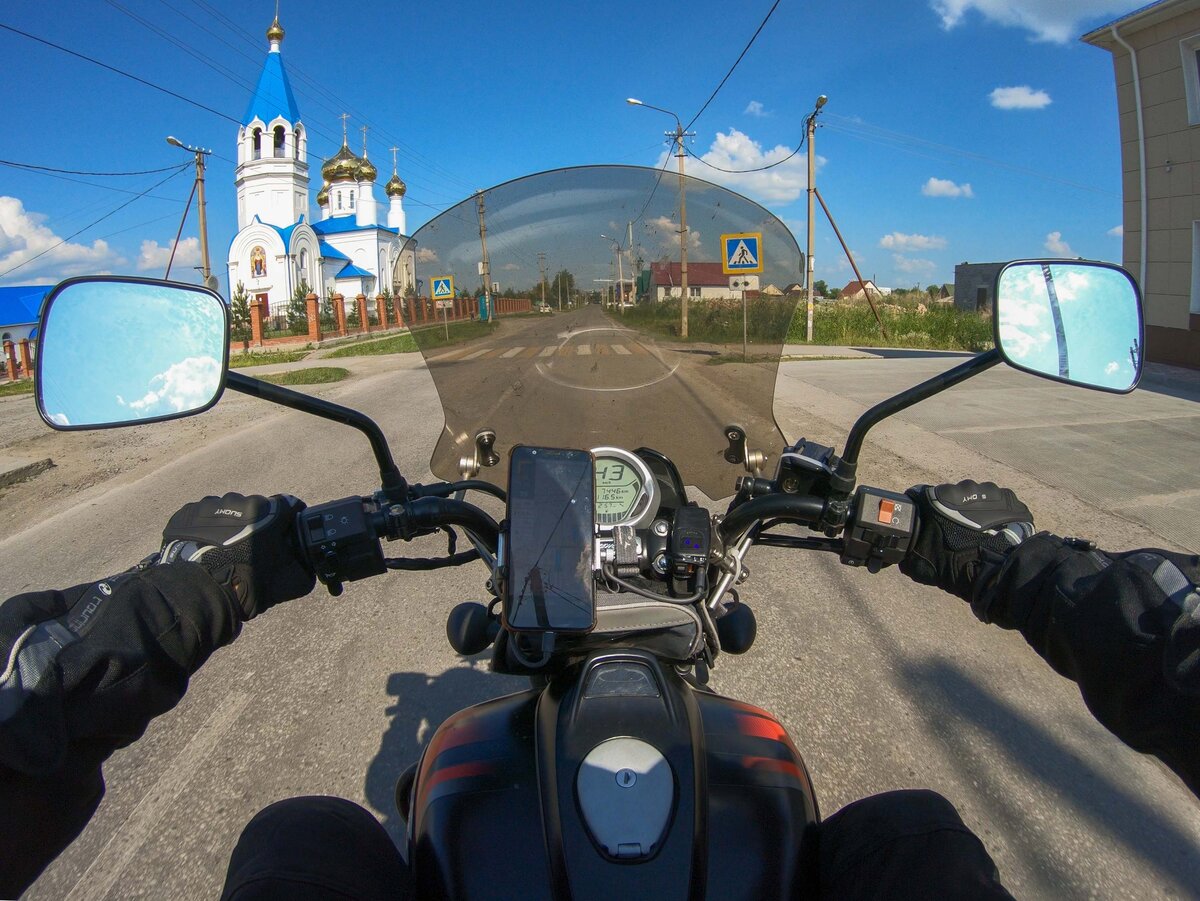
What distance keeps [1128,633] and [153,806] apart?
2.90 m

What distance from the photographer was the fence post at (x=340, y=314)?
99.7 ft

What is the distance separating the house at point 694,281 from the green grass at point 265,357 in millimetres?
20856

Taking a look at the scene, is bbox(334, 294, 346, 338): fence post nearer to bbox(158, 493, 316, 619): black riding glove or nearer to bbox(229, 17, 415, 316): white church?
bbox(229, 17, 415, 316): white church

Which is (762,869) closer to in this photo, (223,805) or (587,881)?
(587,881)

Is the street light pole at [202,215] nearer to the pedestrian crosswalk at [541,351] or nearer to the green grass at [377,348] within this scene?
the green grass at [377,348]

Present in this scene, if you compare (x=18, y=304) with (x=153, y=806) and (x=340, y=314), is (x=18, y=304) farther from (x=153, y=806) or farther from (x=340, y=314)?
(x=153, y=806)

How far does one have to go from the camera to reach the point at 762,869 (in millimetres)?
963

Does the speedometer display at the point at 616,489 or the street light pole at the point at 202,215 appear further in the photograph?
the street light pole at the point at 202,215

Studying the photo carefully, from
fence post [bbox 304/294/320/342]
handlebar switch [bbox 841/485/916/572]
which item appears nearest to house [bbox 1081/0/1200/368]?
handlebar switch [bbox 841/485/916/572]

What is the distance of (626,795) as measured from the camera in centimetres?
92

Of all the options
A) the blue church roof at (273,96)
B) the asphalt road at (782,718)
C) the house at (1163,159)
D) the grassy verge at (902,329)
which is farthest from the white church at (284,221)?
the asphalt road at (782,718)

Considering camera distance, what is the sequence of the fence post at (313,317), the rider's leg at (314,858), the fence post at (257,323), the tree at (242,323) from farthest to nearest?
1. the fence post at (313,317)
2. the fence post at (257,323)
3. the tree at (242,323)
4. the rider's leg at (314,858)

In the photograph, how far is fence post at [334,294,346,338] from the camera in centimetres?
3039

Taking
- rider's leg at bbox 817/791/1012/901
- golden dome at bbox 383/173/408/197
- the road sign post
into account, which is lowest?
rider's leg at bbox 817/791/1012/901
